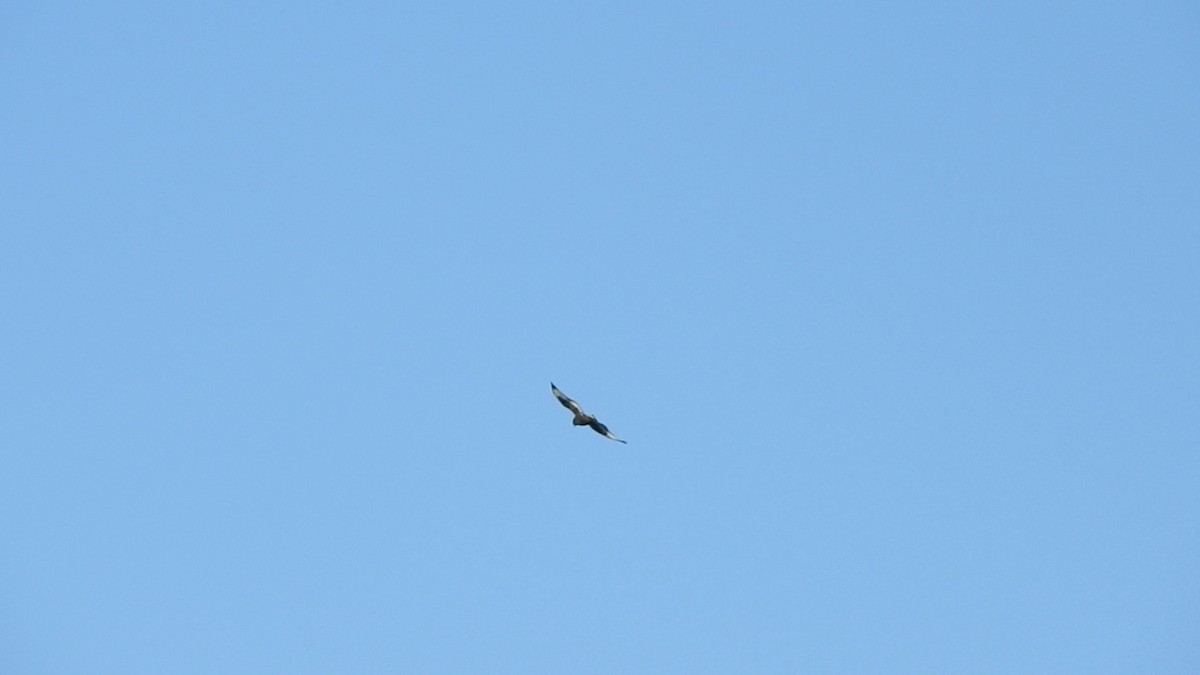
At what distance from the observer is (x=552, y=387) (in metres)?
31.2

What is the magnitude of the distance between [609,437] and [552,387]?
10.1ft

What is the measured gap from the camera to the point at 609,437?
32.0m
